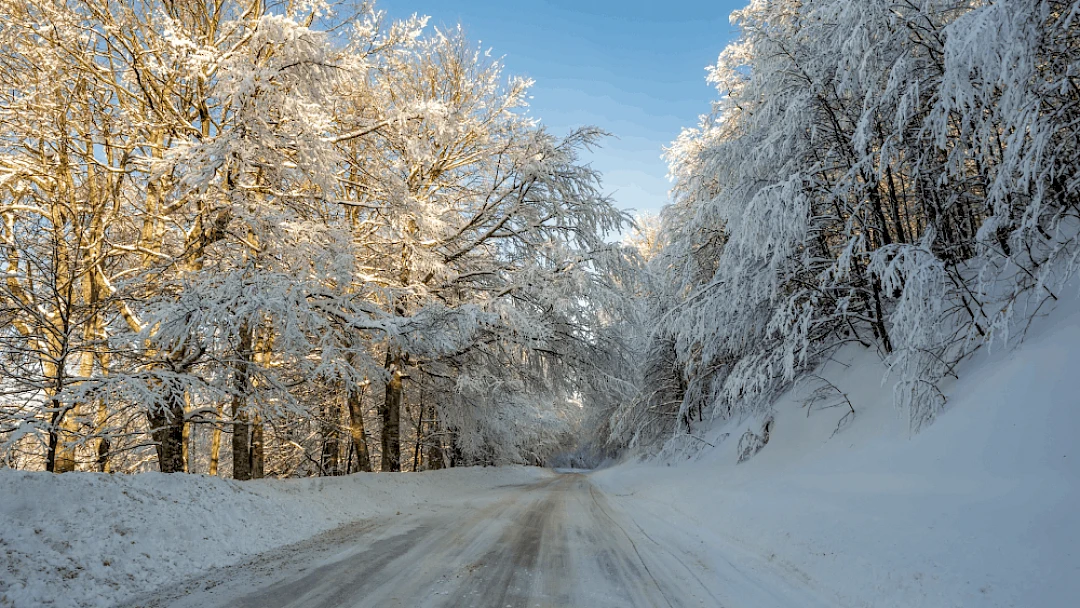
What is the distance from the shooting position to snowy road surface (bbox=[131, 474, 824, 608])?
12.4ft

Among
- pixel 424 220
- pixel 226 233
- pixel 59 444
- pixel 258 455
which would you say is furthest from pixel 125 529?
pixel 424 220

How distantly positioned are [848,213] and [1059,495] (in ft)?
18.2

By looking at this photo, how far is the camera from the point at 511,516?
27.5 ft

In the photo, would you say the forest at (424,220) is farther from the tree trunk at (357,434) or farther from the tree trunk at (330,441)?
the tree trunk at (330,441)

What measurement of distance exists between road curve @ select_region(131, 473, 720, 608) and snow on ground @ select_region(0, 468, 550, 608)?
399mm

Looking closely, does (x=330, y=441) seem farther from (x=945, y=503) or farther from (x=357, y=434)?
(x=945, y=503)

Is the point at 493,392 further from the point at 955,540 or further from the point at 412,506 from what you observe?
the point at 955,540

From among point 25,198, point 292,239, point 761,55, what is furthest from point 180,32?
point 761,55

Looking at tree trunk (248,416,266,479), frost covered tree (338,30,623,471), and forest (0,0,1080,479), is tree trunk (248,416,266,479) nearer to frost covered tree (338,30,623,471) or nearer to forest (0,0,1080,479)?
forest (0,0,1080,479)

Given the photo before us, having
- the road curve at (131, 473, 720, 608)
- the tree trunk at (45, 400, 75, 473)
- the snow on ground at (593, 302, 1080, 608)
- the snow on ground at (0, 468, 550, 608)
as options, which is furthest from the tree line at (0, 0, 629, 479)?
the snow on ground at (593, 302, 1080, 608)

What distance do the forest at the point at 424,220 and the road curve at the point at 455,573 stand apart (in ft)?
8.29

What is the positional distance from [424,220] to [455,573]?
23.5ft

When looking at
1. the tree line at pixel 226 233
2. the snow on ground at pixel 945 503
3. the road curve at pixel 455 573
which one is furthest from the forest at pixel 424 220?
the road curve at pixel 455 573

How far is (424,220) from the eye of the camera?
10.2 meters
